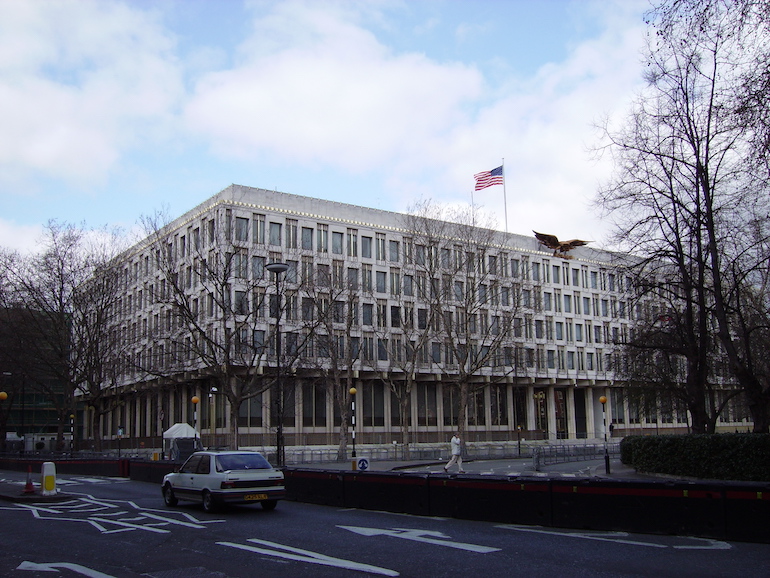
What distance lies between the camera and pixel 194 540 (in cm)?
1296

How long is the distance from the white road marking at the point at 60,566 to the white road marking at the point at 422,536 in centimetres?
492

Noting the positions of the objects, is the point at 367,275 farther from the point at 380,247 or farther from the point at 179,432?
the point at 179,432

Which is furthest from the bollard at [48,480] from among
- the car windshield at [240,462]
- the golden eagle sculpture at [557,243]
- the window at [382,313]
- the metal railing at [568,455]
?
the golden eagle sculpture at [557,243]

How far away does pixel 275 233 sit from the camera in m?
60.3

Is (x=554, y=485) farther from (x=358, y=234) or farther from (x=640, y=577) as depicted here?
(x=358, y=234)

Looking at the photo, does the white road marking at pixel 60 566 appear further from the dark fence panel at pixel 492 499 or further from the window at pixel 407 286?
the window at pixel 407 286

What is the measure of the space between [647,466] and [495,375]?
40957 mm

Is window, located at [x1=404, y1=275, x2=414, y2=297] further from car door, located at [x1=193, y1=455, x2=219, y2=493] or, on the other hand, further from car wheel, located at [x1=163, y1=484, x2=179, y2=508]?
car door, located at [x1=193, y1=455, x2=219, y2=493]

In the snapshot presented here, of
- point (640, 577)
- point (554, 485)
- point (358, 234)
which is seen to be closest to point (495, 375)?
point (358, 234)

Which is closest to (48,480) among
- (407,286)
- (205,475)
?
(205,475)

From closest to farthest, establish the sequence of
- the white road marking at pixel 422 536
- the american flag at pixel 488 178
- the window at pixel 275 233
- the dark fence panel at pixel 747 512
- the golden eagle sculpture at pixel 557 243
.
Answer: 1. the white road marking at pixel 422 536
2. the dark fence panel at pixel 747 512
3. the american flag at pixel 488 178
4. the window at pixel 275 233
5. the golden eagle sculpture at pixel 557 243

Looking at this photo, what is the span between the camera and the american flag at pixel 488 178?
56625 mm

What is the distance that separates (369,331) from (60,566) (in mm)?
49614

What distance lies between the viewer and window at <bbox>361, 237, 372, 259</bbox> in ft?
213
